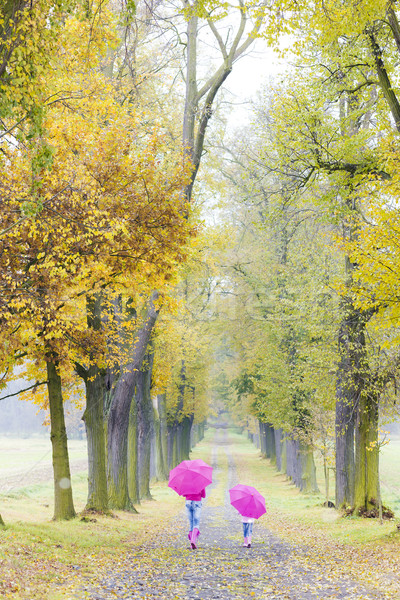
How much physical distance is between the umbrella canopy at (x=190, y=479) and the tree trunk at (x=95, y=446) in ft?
11.4

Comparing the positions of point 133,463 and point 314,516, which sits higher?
point 133,463

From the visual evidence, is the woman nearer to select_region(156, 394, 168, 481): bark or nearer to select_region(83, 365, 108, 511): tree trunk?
select_region(83, 365, 108, 511): tree trunk

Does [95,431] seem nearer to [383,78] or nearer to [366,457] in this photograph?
[366,457]

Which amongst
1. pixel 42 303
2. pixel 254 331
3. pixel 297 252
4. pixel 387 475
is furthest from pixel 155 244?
pixel 387 475

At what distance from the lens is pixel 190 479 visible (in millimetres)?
10953

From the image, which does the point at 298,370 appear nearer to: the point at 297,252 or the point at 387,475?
the point at 297,252

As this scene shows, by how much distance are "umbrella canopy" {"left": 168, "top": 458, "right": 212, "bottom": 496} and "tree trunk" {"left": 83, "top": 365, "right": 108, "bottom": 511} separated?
3.48m

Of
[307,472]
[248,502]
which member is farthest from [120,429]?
[307,472]

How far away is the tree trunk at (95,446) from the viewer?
13.9 m

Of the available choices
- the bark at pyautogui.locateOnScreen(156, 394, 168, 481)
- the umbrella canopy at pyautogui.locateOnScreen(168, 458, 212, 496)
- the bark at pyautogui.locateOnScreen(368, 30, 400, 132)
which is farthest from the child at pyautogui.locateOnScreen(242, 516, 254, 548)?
the bark at pyautogui.locateOnScreen(156, 394, 168, 481)

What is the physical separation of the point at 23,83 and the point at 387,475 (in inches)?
1526

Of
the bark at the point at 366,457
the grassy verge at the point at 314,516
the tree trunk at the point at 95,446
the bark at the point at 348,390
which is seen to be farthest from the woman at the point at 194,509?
the bark at the point at 366,457

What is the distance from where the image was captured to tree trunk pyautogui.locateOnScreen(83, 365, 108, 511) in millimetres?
13938

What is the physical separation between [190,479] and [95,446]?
3.96 m
